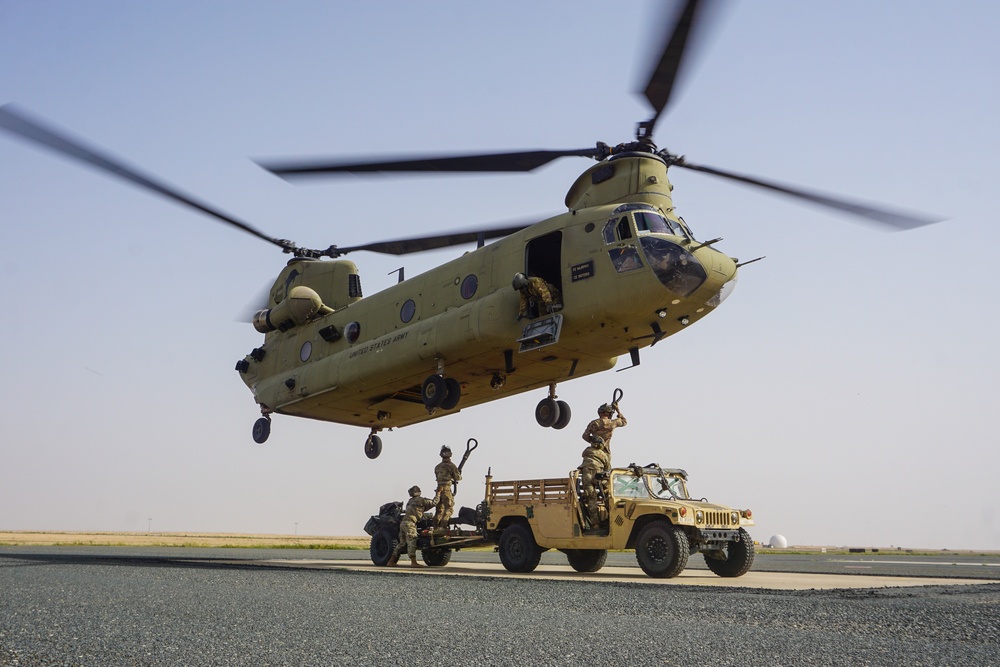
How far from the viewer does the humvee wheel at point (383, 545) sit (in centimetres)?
1445

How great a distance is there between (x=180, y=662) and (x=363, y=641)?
1.14 meters

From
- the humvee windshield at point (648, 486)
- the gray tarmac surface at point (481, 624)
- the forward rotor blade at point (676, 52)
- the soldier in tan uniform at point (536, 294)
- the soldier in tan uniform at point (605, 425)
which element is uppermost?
the forward rotor blade at point (676, 52)

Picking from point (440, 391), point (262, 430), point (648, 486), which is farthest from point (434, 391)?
point (262, 430)

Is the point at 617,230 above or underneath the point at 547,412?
above

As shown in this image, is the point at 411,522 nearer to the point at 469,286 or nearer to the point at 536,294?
the point at 469,286

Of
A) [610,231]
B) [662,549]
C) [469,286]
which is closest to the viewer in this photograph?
[662,549]

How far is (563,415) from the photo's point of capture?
50.3ft

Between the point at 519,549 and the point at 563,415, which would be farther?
the point at 563,415

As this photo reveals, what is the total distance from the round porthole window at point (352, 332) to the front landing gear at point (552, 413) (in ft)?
13.3

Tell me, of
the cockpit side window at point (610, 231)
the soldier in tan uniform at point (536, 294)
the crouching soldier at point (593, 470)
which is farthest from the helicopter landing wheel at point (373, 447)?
the cockpit side window at point (610, 231)

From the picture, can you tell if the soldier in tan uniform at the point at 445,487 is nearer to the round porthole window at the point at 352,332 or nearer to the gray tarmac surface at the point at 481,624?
the round porthole window at the point at 352,332

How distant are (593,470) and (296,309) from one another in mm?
8767

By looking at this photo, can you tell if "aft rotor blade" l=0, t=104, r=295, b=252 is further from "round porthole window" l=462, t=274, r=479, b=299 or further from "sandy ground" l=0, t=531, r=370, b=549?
"sandy ground" l=0, t=531, r=370, b=549

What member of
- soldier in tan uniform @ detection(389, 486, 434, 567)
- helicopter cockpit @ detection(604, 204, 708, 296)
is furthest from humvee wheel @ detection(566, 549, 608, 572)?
helicopter cockpit @ detection(604, 204, 708, 296)
